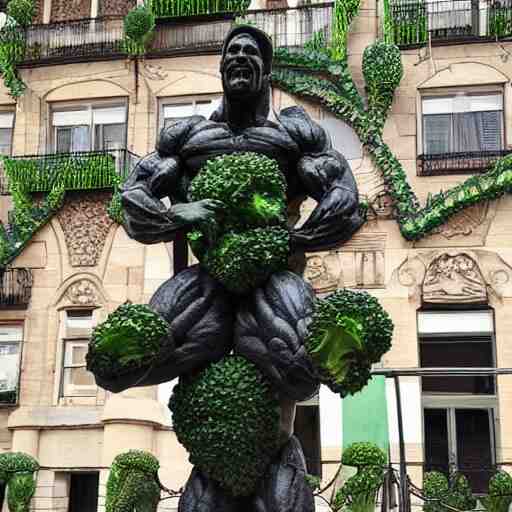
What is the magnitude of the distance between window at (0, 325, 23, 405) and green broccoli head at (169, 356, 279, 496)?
1373 centimetres

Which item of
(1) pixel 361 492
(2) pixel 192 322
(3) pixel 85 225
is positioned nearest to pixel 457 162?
(3) pixel 85 225

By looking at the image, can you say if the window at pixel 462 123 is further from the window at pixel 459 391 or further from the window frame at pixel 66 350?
the window frame at pixel 66 350

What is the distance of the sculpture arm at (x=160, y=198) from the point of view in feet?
11.2

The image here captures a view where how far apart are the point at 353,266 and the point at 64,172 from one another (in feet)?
18.9

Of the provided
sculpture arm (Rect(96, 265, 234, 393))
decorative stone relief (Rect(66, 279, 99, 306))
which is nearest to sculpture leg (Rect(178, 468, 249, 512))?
sculpture arm (Rect(96, 265, 234, 393))

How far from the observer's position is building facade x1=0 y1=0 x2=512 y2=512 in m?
15.0

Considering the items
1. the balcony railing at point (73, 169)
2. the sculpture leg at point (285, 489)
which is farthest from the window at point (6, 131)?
the sculpture leg at point (285, 489)

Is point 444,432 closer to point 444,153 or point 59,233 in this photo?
point 444,153

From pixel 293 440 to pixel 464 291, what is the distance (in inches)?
479

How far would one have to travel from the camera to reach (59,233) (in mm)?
16891

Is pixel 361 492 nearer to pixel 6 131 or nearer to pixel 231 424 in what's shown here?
pixel 231 424

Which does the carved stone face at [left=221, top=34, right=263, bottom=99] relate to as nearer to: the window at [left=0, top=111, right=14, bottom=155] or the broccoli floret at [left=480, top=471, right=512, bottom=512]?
the broccoli floret at [left=480, top=471, right=512, bottom=512]

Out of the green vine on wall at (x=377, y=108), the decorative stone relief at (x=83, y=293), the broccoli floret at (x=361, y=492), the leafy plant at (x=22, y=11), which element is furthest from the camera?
the leafy plant at (x=22, y=11)

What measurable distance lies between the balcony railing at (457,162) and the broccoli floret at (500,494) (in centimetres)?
754
